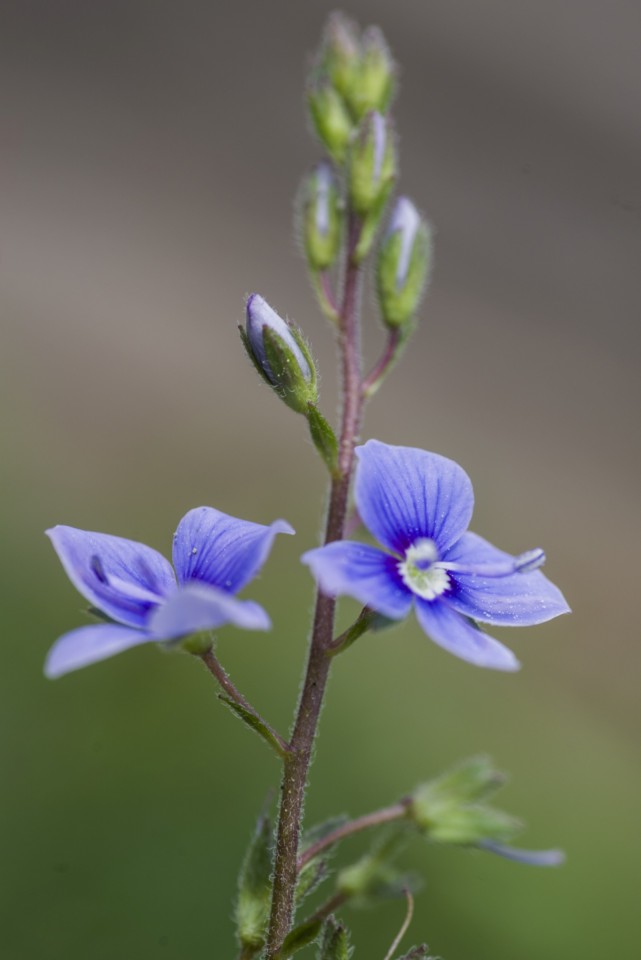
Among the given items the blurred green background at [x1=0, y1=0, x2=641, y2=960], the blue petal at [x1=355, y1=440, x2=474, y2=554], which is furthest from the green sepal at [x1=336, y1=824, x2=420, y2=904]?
the blurred green background at [x1=0, y1=0, x2=641, y2=960]

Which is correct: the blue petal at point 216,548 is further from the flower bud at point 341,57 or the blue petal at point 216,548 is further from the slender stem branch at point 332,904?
the flower bud at point 341,57

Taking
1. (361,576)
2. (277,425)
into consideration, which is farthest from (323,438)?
(277,425)

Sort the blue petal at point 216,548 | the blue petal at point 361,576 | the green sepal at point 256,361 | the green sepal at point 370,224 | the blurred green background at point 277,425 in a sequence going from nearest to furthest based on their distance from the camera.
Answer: the blue petal at point 361,576
the blue petal at point 216,548
the green sepal at point 256,361
the green sepal at point 370,224
the blurred green background at point 277,425

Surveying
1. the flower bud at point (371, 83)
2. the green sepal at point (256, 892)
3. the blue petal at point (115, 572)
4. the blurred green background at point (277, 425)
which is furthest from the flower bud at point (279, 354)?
the blurred green background at point (277, 425)

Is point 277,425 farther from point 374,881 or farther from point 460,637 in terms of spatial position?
point 374,881

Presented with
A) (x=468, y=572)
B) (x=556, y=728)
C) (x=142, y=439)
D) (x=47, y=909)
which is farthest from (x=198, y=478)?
(x=468, y=572)

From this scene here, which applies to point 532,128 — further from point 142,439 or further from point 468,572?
point 468,572
